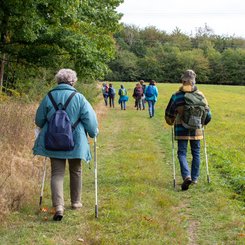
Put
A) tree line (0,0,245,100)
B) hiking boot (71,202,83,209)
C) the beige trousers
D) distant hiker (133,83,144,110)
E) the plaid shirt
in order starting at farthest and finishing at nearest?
distant hiker (133,83,144,110) < tree line (0,0,245,100) < the plaid shirt < hiking boot (71,202,83,209) < the beige trousers

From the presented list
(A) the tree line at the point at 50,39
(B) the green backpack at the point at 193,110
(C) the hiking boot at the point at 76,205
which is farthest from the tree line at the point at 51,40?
(C) the hiking boot at the point at 76,205

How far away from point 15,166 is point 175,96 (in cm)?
320

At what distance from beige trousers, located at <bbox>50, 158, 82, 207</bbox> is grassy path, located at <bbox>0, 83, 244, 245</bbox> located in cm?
25

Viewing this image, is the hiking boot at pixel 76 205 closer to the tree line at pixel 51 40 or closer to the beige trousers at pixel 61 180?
the beige trousers at pixel 61 180

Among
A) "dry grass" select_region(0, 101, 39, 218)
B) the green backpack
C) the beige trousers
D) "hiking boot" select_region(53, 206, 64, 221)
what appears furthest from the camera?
the green backpack

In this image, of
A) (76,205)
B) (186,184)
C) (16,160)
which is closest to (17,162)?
(16,160)

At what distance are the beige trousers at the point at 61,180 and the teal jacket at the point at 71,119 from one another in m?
0.19

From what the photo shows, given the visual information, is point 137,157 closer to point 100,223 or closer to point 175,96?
point 175,96

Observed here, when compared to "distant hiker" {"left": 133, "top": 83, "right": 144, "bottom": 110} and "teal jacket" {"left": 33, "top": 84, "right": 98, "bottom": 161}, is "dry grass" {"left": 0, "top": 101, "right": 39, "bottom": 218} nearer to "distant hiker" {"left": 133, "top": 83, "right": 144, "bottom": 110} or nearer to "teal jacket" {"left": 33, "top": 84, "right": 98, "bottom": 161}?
"teal jacket" {"left": 33, "top": 84, "right": 98, "bottom": 161}

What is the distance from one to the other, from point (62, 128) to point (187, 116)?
2921mm

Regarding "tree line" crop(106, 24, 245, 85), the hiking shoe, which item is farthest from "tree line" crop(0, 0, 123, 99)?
"tree line" crop(106, 24, 245, 85)

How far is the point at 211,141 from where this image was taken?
14.3 m

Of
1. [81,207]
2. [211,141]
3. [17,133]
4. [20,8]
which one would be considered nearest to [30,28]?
[20,8]

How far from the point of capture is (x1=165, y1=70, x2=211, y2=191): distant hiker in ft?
26.1
